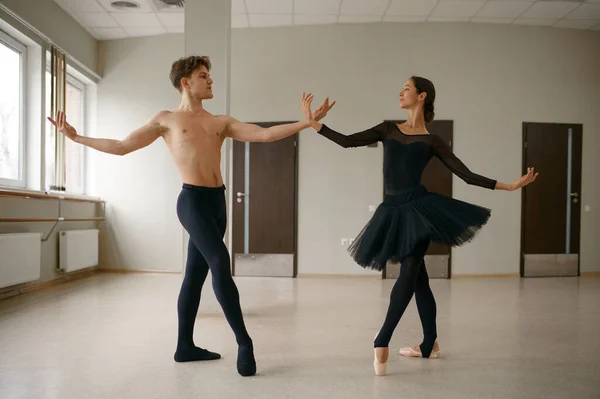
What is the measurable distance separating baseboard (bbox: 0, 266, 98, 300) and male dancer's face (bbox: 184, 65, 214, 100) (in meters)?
3.22

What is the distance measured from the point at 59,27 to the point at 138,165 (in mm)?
1926

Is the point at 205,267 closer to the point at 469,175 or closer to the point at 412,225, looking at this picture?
the point at 412,225

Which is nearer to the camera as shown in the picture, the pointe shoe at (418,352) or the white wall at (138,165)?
the pointe shoe at (418,352)

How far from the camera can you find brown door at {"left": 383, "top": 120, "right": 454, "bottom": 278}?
6.47 m

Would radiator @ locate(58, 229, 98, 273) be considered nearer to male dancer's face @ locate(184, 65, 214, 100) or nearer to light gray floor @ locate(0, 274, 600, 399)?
light gray floor @ locate(0, 274, 600, 399)

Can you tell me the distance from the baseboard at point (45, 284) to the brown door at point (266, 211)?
1.87 metres

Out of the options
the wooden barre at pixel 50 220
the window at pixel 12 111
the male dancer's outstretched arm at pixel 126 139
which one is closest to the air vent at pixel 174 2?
the window at pixel 12 111

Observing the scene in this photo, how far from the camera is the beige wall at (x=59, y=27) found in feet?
16.4

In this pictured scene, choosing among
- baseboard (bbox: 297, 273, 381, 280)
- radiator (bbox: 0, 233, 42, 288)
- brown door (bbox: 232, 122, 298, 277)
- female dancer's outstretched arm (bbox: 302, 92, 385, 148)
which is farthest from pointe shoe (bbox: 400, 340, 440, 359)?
brown door (bbox: 232, 122, 298, 277)

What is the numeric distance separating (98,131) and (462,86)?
492 centimetres

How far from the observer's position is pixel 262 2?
5.85m

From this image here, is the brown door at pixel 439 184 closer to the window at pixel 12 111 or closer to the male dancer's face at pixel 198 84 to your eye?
the male dancer's face at pixel 198 84

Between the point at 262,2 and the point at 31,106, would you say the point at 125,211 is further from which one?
the point at 262,2

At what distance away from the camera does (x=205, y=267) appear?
264 cm
